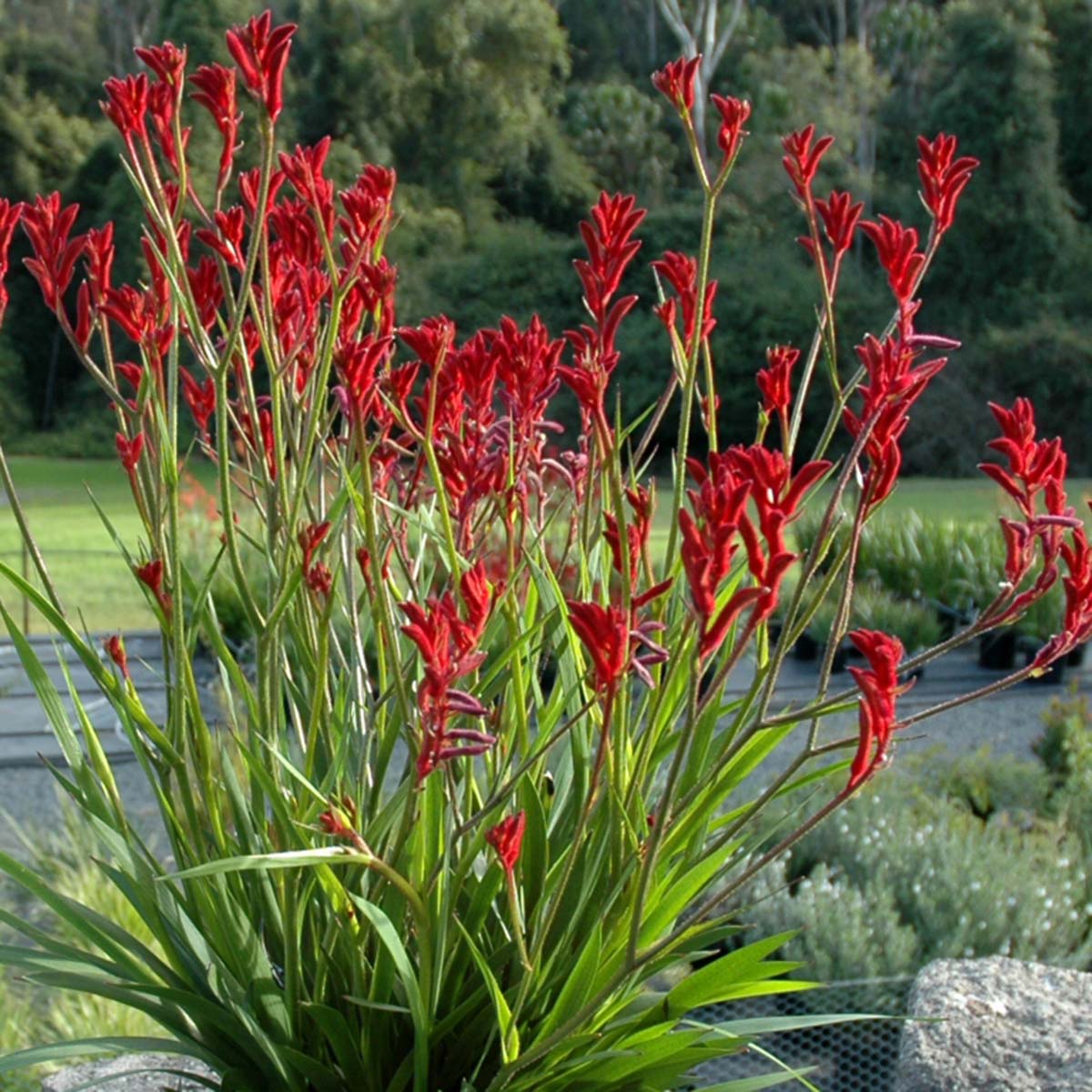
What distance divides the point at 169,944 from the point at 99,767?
0.18 metres

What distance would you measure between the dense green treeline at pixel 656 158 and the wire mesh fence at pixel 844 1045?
1772 centimetres

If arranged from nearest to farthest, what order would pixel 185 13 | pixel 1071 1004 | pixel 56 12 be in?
pixel 1071 1004 → pixel 185 13 → pixel 56 12

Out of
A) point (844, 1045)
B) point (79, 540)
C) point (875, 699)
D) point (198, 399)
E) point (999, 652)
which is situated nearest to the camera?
point (875, 699)

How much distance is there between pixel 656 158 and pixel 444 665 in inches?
1084

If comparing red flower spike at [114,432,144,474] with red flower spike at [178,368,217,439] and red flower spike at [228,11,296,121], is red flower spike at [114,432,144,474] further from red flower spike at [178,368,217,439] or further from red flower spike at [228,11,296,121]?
red flower spike at [228,11,296,121]

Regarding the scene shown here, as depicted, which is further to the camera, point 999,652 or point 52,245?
point 999,652

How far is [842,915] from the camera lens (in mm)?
2951

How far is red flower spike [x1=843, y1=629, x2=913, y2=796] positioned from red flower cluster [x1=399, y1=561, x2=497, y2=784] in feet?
0.75

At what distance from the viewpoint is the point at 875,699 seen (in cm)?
92

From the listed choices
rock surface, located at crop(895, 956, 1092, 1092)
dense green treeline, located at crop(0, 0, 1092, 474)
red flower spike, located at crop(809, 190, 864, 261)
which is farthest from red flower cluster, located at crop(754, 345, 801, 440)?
dense green treeline, located at crop(0, 0, 1092, 474)

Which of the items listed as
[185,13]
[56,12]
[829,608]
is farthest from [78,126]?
[829,608]

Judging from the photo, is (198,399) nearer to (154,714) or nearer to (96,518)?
(154,714)

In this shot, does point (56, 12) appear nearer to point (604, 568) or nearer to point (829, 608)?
point (829, 608)

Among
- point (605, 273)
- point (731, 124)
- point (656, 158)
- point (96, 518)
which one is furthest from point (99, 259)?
point (656, 158)
